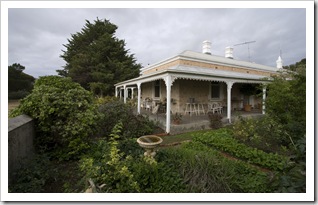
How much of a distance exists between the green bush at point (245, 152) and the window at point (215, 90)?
22.7ft

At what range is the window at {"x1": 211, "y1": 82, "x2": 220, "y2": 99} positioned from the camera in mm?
12080

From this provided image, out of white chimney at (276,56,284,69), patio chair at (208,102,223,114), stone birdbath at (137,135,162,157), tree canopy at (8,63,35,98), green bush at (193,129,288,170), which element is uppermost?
white chimney at (276,56,284,69)

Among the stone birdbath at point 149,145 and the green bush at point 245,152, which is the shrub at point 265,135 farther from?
the stone birdbath at point 149,145

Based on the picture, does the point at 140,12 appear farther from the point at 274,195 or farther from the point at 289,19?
the point at 274,195

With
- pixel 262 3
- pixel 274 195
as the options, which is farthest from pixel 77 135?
pixel 262 3

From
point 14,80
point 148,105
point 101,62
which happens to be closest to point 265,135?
point 148,105

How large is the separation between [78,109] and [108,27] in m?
26.6

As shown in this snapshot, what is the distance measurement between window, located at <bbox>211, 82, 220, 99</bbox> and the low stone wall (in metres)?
11.2

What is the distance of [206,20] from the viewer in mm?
3572

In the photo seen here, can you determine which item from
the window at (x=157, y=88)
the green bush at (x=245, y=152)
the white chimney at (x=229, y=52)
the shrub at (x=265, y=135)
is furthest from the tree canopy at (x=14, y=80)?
the white chimney at (x=229, y=52)

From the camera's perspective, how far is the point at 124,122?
20.9 ft

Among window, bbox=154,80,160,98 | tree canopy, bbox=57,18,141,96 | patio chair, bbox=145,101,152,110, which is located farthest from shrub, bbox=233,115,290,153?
tree canopy, bbox=57,18,141,96

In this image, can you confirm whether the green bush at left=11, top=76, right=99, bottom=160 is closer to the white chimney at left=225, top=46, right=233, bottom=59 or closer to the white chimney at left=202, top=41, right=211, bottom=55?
the white chimney at left=202, top=41, right=211, bottom=55

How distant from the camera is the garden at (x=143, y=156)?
264cm
